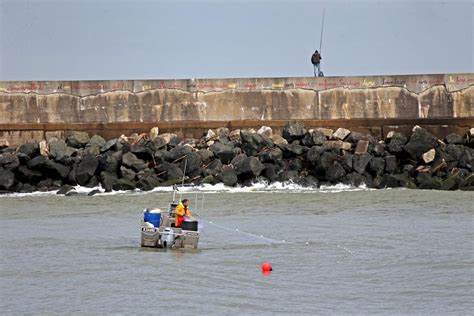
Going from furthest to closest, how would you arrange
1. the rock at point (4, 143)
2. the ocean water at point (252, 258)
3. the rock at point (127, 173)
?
the rock at point (4, 143)
the rock at point (127, 173)
the ocean water at point (252, 258)

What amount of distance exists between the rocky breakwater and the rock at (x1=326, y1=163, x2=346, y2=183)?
3cm

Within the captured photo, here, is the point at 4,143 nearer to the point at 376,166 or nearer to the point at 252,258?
the point at 376,166

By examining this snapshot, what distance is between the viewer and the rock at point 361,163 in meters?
31.3

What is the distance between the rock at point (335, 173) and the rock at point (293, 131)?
2.05m

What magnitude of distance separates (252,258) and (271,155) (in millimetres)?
13391

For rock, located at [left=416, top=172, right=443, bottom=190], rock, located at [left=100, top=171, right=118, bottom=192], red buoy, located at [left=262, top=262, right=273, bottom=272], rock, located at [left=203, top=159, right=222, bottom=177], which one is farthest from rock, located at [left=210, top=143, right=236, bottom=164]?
red buoy, located at [left=262, top=262, right=273, bottom=272]

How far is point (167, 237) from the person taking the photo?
19281 mm

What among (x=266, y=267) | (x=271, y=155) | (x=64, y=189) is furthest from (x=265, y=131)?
(x=266, y=267)

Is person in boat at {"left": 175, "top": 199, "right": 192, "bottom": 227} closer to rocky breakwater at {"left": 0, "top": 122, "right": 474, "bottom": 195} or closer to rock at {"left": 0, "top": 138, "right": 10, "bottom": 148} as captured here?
rocky breakwater at {"left": 0, "top": 122, "right": 474, "bottom": 195}

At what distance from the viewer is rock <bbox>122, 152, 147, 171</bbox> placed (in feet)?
103

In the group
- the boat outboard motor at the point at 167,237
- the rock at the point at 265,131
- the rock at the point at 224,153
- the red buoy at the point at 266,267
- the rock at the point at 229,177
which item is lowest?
the red buoy at the point at 266,267

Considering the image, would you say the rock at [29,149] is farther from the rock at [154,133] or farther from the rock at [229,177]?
the rock at [229,177]

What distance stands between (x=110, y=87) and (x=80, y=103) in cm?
115

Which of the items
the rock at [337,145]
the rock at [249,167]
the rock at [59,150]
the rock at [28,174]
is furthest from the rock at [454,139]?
the rock at [28,174]
